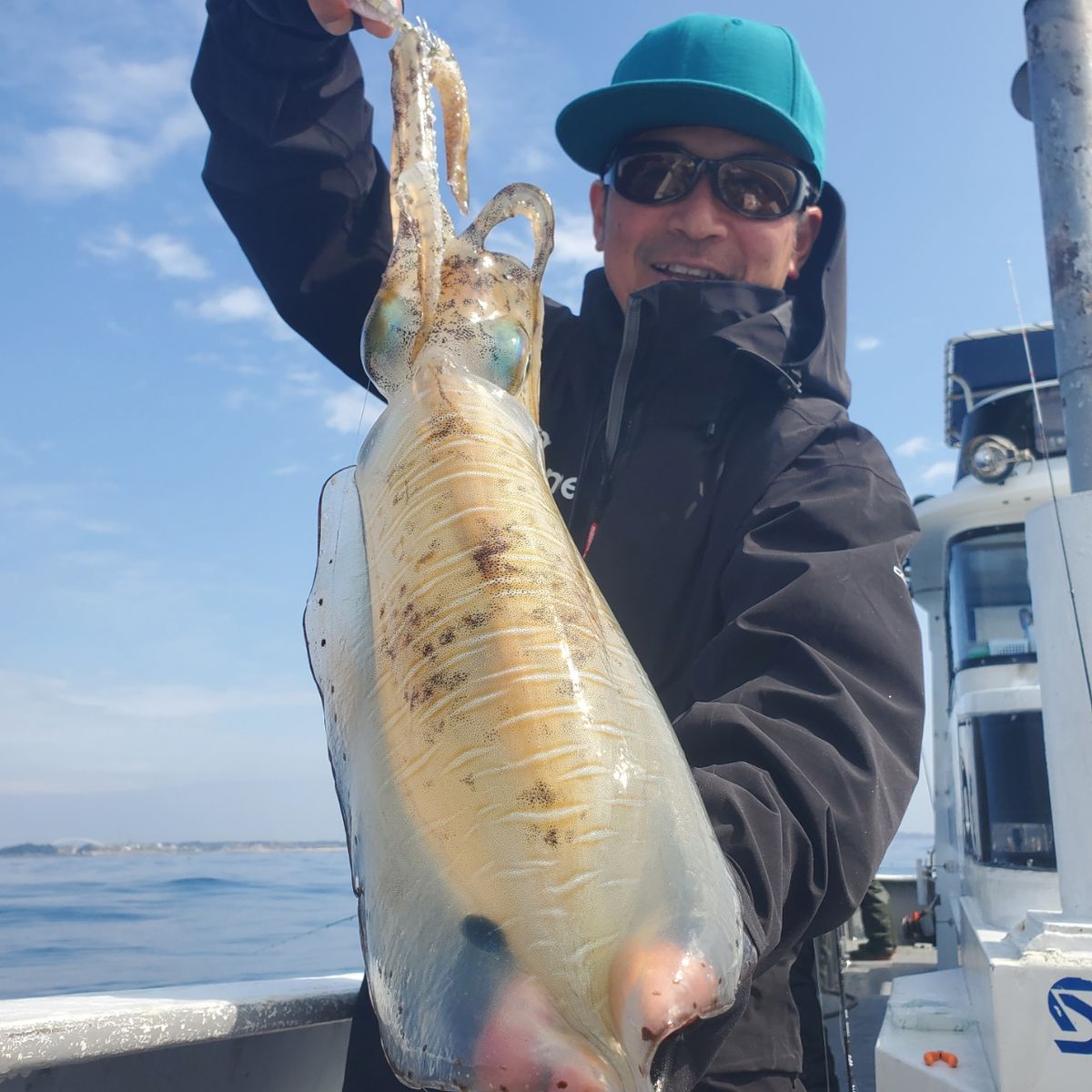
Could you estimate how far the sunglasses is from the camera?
229cm

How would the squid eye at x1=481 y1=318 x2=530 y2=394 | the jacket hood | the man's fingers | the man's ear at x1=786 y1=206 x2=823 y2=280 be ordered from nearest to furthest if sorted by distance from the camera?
the squid eye at x1=481 y1=318 x2=530 y2=394 < the man's fingers < the jacket hood < the man's ear at x1=786 y1=206 x2=823 y2=280

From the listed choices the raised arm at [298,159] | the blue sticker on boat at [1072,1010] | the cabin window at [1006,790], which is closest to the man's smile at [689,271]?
the raised arm at [298,159]

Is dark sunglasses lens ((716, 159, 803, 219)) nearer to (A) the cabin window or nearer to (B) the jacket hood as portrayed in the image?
(B) the jacket hood

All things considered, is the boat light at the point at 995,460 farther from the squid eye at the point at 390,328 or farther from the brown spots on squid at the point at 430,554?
the brown spots on squid at the point at 430,554

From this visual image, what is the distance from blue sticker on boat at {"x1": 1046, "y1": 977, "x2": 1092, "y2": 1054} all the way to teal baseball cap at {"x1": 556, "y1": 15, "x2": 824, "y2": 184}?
2481 millimetres

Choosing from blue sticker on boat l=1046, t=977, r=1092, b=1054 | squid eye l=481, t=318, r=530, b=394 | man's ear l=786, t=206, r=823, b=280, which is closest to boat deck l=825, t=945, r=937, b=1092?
blue sticker on boat l=1046, t=977, r=1092, b=1054

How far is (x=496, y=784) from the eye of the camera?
0.86 meters

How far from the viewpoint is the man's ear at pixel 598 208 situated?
2.63m

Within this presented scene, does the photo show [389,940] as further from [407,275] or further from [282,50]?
[282,50]

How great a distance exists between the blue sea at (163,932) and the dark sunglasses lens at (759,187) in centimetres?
168

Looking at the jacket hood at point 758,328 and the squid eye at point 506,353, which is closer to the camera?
the squid eye at point 506,353

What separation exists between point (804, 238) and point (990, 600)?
286 inches

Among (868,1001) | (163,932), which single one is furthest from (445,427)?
(163,932)

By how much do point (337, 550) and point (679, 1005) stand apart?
657 mm
